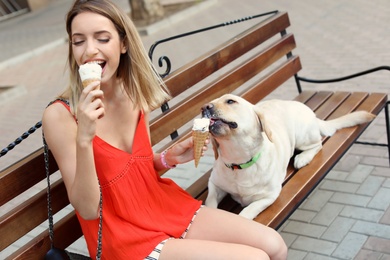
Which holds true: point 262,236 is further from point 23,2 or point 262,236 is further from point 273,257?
point 23,2

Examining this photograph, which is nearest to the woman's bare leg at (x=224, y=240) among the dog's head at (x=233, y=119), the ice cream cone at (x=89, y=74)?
the dog's head at (x=233, y=119)

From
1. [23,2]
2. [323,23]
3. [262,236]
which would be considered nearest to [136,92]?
[262,236]

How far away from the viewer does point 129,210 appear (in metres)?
2.70

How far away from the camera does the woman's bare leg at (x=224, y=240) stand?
2600 millimetres

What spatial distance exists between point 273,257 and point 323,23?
7861mm

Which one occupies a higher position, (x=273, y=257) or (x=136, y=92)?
(x=136, y=92)

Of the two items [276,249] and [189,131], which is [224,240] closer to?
[276,249]

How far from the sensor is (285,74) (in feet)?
16.0

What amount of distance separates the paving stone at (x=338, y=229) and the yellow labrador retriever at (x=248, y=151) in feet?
2.04

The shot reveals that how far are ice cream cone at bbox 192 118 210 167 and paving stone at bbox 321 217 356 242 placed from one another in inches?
62.9

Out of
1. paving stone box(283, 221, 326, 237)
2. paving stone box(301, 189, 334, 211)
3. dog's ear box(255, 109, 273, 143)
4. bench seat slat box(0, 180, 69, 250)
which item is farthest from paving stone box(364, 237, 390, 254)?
bench seat slat box(0, 180, 69, 250)

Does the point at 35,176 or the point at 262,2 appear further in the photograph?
the point at 262,2

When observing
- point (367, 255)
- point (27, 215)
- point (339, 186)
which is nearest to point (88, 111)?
point (27, 215)

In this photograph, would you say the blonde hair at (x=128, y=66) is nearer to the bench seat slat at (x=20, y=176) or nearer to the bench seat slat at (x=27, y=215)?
the bench seat slat at (x=20, y=176)
